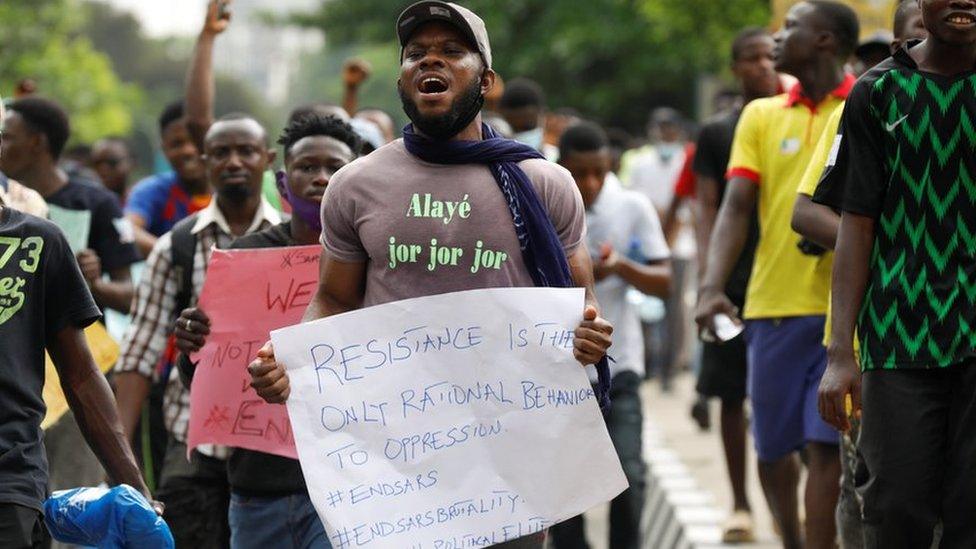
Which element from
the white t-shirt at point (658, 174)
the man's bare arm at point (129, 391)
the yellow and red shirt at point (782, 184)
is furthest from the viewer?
A: the white t-shirt at point (658, 174)

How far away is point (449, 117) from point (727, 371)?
4848 millimetres

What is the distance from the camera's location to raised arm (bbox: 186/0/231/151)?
373 inches

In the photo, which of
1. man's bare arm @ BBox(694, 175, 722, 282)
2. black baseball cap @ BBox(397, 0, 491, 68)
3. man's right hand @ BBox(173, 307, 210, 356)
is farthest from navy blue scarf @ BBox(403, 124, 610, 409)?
man's bare arm @ BBox(694, 175, 722, 282)

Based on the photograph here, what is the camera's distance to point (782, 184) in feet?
27.2

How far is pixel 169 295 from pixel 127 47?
89.1 metres

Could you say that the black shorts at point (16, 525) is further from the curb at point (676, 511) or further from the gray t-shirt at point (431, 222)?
the curb at point (676, 511)

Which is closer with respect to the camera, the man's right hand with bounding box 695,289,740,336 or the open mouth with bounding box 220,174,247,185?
the open mouth with bounding box 220,174,247,185

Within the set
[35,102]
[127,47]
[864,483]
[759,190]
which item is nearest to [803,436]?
[759,190]

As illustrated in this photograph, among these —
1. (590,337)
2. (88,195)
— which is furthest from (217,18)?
(590,337)

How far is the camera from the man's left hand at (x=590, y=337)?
548 cm

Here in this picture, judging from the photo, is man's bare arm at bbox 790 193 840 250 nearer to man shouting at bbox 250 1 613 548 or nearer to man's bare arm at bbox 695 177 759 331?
man shouting at bbox 250 1 613 548

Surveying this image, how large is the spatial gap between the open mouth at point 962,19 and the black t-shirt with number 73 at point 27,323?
2.37 m

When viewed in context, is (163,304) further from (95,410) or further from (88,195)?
(95,410)

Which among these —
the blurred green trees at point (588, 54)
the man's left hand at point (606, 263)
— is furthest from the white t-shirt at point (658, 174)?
the blurred green trees at point (588, 54)
